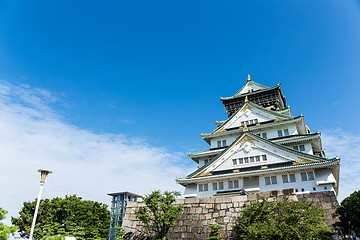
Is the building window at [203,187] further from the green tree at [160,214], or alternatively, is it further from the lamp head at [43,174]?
the lamp head at [43,174]

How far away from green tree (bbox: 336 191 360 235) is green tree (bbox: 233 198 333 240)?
1.88 meters

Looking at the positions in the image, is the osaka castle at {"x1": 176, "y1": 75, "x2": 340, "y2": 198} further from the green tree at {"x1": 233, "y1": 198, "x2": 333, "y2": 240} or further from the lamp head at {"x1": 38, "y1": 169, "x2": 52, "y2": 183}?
the lamp head at {"x1": 38, "y1": 169, "x2": 52, "y2": 183}

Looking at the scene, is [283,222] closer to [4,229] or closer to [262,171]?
[262,171]

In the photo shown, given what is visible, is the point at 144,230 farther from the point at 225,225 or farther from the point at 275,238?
the point at 275,238

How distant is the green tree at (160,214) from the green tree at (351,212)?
32.7 feet

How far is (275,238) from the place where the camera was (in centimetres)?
1131

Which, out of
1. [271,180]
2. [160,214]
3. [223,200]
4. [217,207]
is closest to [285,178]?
[271,180]

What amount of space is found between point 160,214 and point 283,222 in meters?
7.44

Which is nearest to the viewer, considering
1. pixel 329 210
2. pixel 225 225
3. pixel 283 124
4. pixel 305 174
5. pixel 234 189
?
pixel 225 225

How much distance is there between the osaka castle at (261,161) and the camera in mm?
22453

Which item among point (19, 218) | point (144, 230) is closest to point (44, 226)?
point (19, 218)

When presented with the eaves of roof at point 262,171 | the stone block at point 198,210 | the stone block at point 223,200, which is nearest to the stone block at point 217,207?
the stone block at point 223,200

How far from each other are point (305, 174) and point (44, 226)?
3463 centimetres

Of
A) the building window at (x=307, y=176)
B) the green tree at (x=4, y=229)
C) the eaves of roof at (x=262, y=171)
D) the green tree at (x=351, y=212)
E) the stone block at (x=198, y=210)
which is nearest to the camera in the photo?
the green tree at (x=4, y=229)
